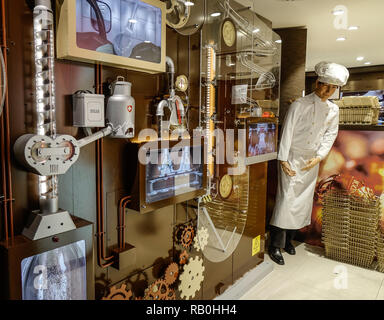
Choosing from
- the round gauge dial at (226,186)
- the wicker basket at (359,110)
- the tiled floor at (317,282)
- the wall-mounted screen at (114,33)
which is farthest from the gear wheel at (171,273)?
the wicker basket at (359,110)

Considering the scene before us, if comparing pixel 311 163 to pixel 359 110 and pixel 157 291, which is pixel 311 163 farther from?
pixel 157 291

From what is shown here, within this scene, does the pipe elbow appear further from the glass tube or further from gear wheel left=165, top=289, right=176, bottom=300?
gear wheel left=165, top=289, right=176, bottom=300

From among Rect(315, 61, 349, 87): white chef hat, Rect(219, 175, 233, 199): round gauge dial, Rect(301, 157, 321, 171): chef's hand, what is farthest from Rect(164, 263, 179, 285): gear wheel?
Rect(315, 61, 349, 87): white chef hat

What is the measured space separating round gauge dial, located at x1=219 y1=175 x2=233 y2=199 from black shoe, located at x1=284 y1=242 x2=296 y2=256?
1582 mm

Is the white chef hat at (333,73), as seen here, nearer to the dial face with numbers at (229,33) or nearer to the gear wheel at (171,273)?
the dial face with numbers at (229,33)

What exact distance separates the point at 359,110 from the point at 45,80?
10.8 ft

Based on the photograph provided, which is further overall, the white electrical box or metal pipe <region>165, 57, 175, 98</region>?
metal pipe <region>165, 57, 175, 98</region>

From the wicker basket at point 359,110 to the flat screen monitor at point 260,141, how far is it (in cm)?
113

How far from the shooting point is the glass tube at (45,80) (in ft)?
3.69

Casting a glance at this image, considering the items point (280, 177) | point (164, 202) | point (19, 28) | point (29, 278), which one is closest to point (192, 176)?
point (164, 202)

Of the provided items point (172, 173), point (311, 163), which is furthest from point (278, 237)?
point (172, 173)

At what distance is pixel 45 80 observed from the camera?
1163mm

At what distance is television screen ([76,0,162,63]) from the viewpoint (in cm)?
123
